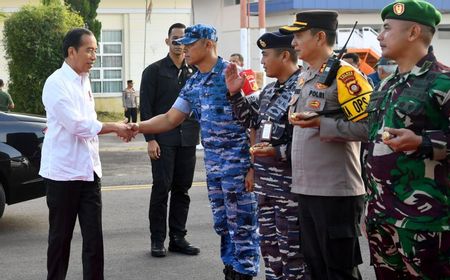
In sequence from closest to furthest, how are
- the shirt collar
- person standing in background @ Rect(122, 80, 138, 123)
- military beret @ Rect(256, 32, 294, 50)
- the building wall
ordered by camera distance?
1. military beret @ Rect(256, 32, 294, 50)
2. the shirt collar
3. person standing in background @ Rect(122, 80, 138, 123)
4. the building wall

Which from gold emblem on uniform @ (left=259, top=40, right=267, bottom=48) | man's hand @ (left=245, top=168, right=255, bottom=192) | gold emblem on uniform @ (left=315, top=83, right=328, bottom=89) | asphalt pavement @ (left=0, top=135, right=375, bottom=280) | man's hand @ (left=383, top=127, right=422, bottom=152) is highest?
gold emblem on uniform @ (left=259, top=40, right=267, bottom=48)

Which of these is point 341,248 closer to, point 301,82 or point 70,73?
point 301,82

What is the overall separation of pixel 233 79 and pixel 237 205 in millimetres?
1021

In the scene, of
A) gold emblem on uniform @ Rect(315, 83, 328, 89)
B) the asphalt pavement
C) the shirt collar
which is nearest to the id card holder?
gold emblem on uniform @ Rect(315, 83, 328, 89)

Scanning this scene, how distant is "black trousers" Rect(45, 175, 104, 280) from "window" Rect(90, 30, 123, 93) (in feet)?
74.5

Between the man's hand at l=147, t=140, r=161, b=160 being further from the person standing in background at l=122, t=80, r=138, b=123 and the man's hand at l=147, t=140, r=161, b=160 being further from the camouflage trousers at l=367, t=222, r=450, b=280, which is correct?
the person standing in background at l=122, t=80, r=138, b=123

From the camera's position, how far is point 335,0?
31031mm

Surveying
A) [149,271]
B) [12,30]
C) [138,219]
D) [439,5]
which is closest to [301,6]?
[439,5]

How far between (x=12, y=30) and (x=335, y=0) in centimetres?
1440

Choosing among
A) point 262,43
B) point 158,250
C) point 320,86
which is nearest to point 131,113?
point 158,250

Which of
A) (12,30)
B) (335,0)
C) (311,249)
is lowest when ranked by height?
(311,249)

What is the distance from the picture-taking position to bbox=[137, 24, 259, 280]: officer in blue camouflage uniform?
5.70m

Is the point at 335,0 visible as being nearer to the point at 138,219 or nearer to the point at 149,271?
the point at 138,219

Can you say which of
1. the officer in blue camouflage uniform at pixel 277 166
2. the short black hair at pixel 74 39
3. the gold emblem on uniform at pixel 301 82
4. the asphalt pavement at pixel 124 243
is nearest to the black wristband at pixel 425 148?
the gold emblem on uniform at pixel 301 82
